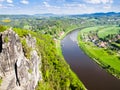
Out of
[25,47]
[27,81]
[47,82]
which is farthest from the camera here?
[47,82]

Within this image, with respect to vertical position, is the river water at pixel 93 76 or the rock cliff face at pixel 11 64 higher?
the rock cliff face at pixel 11 64

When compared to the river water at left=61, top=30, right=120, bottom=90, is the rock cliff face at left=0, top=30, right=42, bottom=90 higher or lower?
higher

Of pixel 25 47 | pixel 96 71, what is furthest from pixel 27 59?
pixel 96 71

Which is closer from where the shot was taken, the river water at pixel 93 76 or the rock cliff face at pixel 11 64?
the rock cliff face at pixel 11 64

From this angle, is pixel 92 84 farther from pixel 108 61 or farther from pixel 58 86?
pixel 108 61

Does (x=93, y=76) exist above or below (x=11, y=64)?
below

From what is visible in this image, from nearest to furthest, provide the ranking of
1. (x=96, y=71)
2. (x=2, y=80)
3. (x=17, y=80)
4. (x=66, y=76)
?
(x=2, y=80) < (x=17, y=80) < (x=66, y=76) < (x=96, y=71)

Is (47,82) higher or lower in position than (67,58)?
higher

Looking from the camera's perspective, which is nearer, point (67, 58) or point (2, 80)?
point (2, 80)

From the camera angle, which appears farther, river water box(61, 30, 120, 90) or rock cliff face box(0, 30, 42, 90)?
river water box(61, 30, 120, 90)

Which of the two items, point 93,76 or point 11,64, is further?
point 93,76

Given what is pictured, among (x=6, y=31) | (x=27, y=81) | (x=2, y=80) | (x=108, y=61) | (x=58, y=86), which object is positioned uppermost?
(x=6, y=31)
